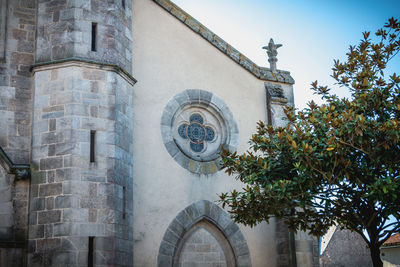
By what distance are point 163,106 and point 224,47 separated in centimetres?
312

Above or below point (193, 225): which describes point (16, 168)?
above

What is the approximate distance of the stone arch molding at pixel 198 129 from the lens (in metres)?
15.6

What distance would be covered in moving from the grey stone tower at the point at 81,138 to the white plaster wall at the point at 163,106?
1043 millimetres

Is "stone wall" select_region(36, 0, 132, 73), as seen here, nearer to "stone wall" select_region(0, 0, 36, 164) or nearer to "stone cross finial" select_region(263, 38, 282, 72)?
"stone wall" select_region(0, 0, 36, 164)

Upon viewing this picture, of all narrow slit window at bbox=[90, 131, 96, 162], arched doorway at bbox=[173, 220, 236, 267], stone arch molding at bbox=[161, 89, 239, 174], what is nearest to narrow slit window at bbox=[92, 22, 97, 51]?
narrow slit window at bbox=[90, 131, 96, 162]

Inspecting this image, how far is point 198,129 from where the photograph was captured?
16.5 m

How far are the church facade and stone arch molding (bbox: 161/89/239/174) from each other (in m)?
0.04

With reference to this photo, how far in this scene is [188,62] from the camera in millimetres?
16594

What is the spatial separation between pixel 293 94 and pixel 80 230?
9.07 meters

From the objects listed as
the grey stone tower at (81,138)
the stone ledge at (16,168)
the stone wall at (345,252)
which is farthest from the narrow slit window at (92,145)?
the stone wall at (345,252)

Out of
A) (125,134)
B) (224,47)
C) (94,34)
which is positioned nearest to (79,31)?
(94,34)

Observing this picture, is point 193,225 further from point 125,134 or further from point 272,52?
point 272,52

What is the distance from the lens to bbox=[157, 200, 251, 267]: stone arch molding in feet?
47.3

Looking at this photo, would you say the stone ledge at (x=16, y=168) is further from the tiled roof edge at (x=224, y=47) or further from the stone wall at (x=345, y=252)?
the stone wall at (x=345, y=252)
